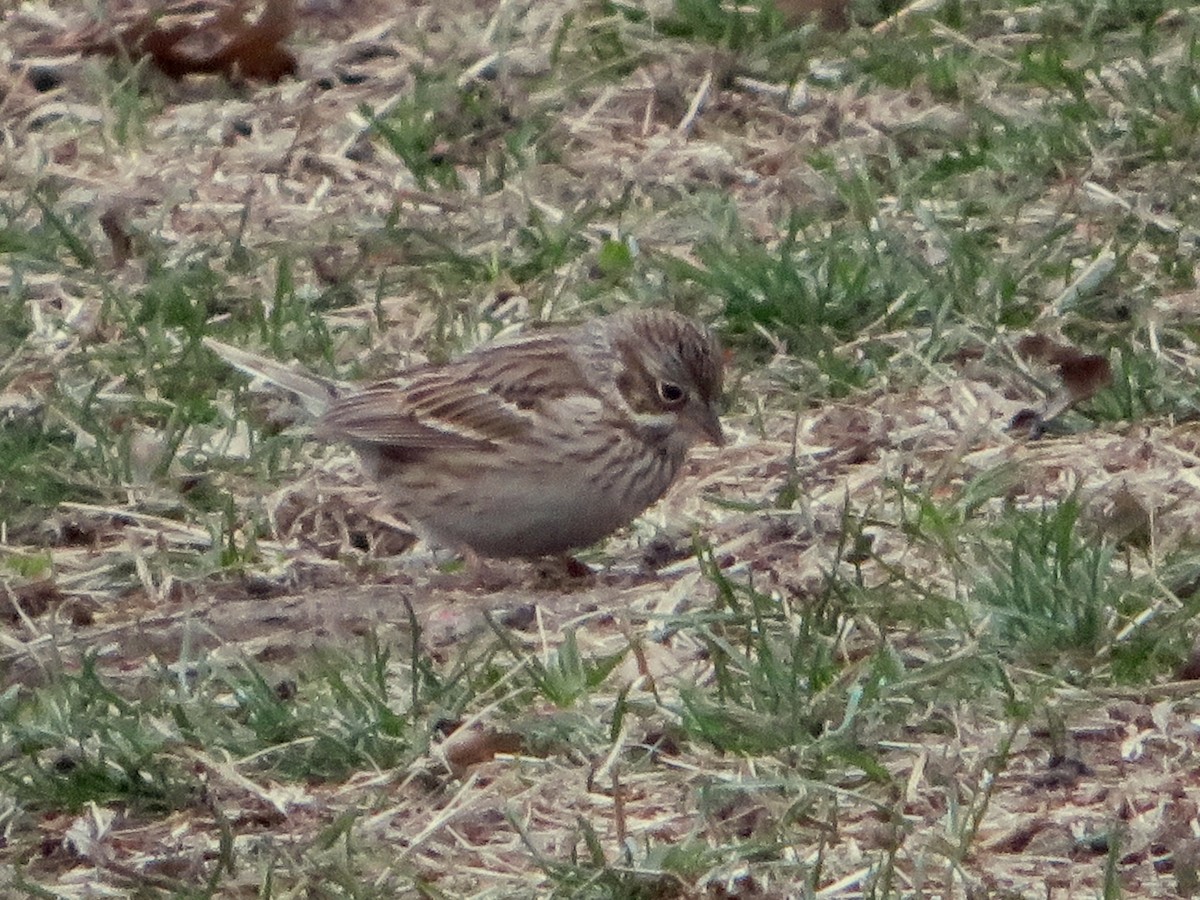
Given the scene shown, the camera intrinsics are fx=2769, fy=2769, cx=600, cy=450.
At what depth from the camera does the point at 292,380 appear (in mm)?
7707

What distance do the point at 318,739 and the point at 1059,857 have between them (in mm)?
1522

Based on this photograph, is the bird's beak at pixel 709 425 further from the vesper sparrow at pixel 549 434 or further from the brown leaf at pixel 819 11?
the brown leaf at pixel 819 11

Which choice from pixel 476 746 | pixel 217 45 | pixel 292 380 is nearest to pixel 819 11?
pixel 217 45

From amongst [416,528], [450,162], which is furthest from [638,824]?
[450,162]

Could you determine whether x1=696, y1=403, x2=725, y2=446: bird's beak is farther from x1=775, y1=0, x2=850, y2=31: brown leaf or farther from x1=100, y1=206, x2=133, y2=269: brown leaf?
x1=775, y1=0, x2=850, y2=31: brown leaf

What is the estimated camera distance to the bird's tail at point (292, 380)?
766 cm

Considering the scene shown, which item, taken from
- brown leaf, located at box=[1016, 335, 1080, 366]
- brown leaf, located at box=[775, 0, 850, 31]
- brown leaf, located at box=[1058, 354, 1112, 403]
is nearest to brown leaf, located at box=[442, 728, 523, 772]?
brown leaf, located at box=[1058, 354, 1112, 403]

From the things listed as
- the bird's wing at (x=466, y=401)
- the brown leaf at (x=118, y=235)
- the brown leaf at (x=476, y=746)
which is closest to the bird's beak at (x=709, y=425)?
the bird's wing at (x=466, y=401)

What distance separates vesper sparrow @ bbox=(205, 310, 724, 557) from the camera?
23.1 ft

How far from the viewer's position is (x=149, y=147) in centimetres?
976

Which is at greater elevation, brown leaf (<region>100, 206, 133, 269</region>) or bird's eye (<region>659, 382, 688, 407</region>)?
bird's eye (<region>659, 382, 688, 407</region>)

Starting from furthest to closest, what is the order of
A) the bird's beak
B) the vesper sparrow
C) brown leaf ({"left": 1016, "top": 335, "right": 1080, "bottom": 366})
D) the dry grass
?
brown leaf ({"left": 1016, "top": 335, "right": 1080, "bottom": 366}) < the bird's beak < the vesper sparrow < the dry grass

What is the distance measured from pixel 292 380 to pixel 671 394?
3.86ft

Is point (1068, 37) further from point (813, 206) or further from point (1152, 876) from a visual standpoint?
point (1152, 876)
